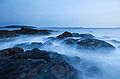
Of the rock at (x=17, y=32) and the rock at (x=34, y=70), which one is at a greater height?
the rock at (x=34, y=70)

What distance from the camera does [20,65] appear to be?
4.83 m

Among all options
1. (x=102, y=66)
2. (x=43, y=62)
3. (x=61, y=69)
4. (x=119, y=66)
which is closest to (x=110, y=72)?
(x=102, y=66)

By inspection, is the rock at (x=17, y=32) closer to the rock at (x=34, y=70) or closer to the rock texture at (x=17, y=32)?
the rock texture at (x=17, y=32)

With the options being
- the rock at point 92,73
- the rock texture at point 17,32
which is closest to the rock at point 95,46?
the rock at point 92,73

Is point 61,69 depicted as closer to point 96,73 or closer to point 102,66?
point 96,73

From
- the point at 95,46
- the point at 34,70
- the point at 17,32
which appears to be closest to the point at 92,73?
the point at 34,70

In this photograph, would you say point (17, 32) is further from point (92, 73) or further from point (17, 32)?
point (92, 73)

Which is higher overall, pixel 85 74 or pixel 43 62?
pixel 43 62

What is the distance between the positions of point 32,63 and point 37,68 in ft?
0.83

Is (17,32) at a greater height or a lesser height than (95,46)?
lesser

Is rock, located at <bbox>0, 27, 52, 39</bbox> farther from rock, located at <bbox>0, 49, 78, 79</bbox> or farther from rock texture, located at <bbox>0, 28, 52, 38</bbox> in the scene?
rock, located at <bbox>0, 49, 78, 79</bbox>

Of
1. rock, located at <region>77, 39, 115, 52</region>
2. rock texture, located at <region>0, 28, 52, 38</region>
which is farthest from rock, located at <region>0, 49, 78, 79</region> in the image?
rock texture, located at <region>0, 28, 52, 38</region>

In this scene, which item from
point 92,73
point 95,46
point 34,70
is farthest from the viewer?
point 95,46

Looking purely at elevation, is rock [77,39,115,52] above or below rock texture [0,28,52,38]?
above
